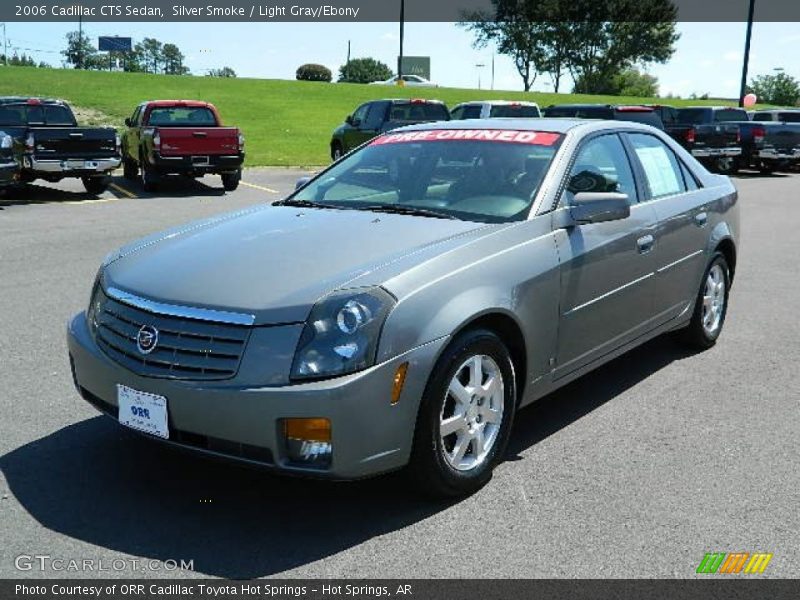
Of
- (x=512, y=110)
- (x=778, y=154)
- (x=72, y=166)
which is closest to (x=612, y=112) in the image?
(x=512, y=110)

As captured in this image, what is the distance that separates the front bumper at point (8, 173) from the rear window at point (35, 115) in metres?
2.59

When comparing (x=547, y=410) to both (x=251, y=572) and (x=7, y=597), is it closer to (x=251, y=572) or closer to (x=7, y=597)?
(x=251, y=572)

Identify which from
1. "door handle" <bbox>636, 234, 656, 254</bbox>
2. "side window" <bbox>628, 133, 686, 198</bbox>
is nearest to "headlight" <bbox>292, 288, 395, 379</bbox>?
"door handle" <bbox>636, 234, 656, 254</bbox>

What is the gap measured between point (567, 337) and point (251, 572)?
2002mm

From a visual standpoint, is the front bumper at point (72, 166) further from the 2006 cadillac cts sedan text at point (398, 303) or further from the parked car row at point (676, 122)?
the 2006 cadillac cts sedan text at point (398, 303)

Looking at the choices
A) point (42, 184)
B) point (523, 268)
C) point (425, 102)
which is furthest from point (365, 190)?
point (425, 102)

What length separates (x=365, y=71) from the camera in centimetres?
14812

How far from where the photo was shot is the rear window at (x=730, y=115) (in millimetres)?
26719

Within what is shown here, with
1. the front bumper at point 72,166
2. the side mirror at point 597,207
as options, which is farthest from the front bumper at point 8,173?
the side mirror at point 597,207

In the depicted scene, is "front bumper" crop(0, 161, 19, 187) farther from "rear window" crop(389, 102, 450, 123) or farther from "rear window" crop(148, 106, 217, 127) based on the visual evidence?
"rear window" crop(389, 102, 450, 123)

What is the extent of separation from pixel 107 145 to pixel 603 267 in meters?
13.0

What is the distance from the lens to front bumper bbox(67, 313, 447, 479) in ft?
10.5

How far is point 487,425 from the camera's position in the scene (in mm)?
3914

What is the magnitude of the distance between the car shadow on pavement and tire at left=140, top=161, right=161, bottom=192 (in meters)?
12.7
